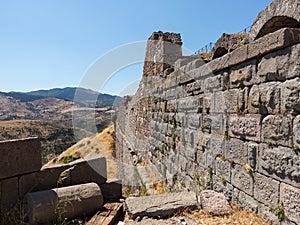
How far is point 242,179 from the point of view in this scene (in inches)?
125

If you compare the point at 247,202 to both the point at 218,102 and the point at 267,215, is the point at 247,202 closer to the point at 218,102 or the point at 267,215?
the point at 267,215

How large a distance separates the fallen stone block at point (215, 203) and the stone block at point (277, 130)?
1.01 meters

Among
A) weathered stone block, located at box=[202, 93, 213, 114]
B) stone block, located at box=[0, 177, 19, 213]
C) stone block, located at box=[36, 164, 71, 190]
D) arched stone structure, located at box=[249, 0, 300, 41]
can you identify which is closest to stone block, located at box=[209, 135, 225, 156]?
weathered stone block, located at box=[202, 93, 213, 114]

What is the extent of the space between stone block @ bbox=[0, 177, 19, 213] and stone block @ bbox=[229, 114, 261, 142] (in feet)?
10.7

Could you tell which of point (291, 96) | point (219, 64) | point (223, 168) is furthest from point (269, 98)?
point (223, 168)

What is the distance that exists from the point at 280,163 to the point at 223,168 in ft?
3.83

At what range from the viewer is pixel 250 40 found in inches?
125

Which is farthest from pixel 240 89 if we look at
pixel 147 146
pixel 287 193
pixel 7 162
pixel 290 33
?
pixel 147 146

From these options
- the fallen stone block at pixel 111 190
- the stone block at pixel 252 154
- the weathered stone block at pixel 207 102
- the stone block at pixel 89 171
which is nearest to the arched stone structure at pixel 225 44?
the weathered stone block at pixel 207 102

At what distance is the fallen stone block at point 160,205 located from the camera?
3.39 m

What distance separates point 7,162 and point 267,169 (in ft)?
11.5

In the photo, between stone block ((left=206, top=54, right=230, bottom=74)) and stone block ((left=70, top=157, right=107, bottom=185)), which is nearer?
stone block ((left=206, top=54, right=230, bottom=74))

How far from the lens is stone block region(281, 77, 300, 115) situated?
2314 millimetres

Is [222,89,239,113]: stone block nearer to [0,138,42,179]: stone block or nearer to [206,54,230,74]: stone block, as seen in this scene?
[206,54,230,74]: stone block
